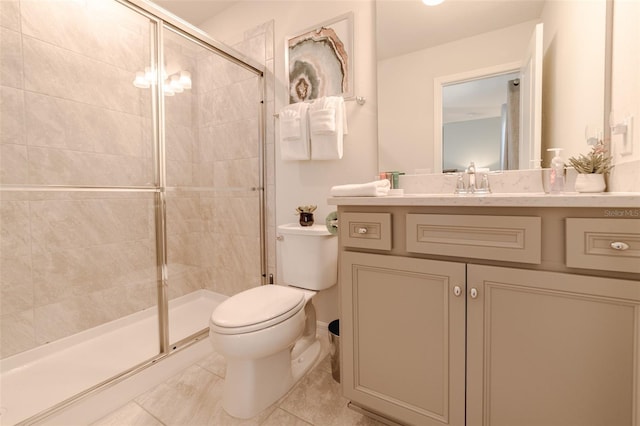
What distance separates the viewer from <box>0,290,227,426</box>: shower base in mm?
1241

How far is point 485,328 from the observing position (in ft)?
2.82

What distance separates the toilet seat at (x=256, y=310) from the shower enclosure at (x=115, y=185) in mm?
589

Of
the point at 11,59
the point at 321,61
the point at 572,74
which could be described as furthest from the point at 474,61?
the point at 11,59

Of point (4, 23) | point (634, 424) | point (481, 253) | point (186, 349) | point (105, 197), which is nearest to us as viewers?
point (634, 424)

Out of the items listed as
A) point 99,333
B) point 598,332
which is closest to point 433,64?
point 598,332

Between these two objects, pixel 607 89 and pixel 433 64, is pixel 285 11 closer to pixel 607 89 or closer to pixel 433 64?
pixel 433 64

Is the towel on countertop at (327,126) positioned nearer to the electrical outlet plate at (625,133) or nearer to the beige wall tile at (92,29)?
the beige wall tile at (92,29)

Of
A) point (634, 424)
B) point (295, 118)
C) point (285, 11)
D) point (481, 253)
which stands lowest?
point (634, 424)

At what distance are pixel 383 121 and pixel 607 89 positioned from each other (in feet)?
3.04

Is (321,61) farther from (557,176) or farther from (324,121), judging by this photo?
(557,176)

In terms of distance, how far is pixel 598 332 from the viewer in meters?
0.73

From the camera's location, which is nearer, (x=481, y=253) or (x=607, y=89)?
(x=481, y=253)

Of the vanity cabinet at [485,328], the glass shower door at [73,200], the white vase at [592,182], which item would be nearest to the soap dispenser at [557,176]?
the white vase at [592,182]

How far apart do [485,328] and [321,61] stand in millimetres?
1718
